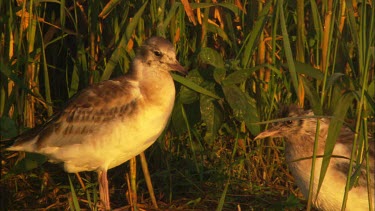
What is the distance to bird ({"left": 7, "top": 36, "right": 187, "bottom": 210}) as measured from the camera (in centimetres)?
621

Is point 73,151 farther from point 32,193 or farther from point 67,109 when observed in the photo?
point 32,193

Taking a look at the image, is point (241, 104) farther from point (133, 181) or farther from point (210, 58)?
point (133, 181)

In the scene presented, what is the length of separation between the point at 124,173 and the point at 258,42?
1581 millimetres

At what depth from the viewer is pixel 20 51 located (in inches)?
278

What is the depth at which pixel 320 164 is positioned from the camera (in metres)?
6.08

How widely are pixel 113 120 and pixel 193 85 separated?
622 millimetres

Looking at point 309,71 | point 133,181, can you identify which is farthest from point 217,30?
point 133,181

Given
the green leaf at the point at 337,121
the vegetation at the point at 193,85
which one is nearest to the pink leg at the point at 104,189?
the vegetation at the point at 193,85

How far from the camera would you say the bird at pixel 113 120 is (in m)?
6.21

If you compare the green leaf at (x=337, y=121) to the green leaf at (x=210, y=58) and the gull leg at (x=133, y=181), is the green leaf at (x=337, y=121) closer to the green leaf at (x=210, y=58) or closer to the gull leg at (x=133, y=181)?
the green leaf at (x=210, y=58)

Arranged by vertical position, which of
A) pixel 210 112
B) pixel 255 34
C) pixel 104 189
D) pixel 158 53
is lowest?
pixel 104 189

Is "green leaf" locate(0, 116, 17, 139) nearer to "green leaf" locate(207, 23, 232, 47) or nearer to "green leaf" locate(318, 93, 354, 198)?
"green leaf" locate(207, 23, 232, 47)

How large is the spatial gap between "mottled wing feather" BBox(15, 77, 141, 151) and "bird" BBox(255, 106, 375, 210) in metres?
1.04

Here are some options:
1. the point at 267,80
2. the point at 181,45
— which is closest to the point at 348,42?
the point at 267,80
